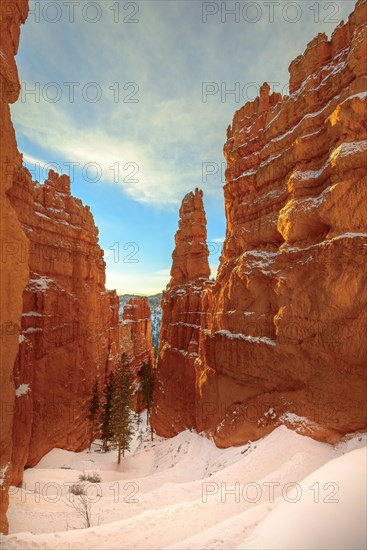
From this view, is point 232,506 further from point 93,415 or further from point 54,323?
point 93,415

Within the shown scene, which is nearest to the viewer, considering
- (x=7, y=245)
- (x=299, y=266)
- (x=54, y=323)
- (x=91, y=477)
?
(x=7, y=245)

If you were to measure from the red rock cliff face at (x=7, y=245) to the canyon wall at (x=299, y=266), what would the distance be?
534 inches

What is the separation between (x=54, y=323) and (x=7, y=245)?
22627mm

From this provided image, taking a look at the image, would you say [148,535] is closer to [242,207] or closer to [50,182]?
[242,207]

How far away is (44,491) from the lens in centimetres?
1869

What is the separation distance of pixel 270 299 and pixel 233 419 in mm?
8901

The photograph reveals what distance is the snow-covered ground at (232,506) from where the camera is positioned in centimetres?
777

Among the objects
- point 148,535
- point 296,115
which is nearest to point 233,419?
point 148,535

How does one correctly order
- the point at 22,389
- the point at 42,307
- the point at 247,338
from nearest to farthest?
the point at 247,338, the point at 22,389, the point at 42,307

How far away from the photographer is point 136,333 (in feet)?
257

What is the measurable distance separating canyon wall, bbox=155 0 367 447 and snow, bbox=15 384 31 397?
15.8 meters

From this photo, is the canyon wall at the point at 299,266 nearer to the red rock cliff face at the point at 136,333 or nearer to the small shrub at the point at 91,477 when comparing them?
the small shrub at the point at 91,477

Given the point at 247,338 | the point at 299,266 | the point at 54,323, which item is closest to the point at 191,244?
the point at 54,323

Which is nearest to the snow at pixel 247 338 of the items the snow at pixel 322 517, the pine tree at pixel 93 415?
the snow at pixel 322 517
